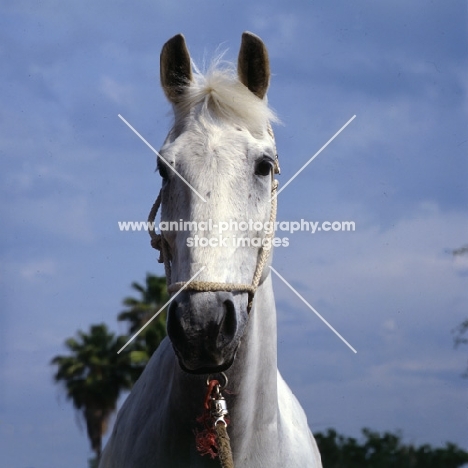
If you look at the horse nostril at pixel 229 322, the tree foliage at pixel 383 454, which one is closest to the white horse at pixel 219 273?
the horse nostril at pixel 229 322

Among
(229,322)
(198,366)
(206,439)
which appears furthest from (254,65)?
(206,439)

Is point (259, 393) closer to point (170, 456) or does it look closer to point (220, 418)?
point (220, 418)

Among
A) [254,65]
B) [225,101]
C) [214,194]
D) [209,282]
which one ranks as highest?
[254,65]

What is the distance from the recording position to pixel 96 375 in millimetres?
21453

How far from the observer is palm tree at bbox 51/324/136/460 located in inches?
834

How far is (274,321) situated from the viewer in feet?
11.1

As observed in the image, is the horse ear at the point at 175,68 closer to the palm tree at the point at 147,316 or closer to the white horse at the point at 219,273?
the white horse at the point at 219,273

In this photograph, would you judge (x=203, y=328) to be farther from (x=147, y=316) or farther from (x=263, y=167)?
(x=147, y=316)

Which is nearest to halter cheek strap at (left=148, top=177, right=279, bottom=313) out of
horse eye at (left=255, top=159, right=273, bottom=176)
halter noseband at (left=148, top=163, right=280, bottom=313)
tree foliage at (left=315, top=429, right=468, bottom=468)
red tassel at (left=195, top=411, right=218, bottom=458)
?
halter noseband at (left=148, top=163, right=280, bottom=313)

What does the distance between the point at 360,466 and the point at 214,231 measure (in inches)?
689

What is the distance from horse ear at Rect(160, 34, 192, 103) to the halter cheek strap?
0.57 metres

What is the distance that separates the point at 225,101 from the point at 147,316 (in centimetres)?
1789

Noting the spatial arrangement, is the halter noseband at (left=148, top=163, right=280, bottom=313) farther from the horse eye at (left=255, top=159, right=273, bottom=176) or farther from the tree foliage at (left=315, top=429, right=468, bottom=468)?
the tree foliage at (left=315, top=429, right=468, bottom=468)

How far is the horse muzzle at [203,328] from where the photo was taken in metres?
2.58
